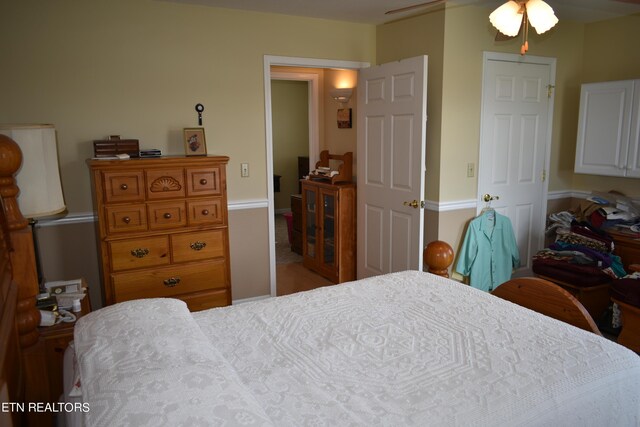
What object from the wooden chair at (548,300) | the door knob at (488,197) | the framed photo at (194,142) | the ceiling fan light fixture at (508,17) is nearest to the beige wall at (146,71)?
the framed photo at (194,142)

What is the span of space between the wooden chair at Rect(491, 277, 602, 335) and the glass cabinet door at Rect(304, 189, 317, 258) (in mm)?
2915

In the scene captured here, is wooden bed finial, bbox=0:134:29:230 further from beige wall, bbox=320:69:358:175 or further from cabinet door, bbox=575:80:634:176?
cabinet door, bbox=575:80:634:176

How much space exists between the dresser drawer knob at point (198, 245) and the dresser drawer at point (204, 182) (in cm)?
33

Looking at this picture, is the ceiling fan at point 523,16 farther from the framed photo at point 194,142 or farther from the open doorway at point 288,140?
A: the open doorway at point 288,140

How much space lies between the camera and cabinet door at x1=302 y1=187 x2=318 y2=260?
16.2ft

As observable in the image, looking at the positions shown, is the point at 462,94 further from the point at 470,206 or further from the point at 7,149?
the point at 7,149

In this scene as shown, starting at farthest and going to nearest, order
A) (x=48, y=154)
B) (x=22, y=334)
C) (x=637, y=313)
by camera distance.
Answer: (x=637, y=313)
(x=48, y=154)
(x=22, y=334)

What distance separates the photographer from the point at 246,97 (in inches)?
148

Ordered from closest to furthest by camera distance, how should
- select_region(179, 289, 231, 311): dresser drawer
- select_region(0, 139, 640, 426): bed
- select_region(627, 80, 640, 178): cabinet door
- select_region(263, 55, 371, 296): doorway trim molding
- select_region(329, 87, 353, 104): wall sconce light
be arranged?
select_region(0, 139, 640, 426): bed < select_region(179, 289, 231, 311): dresser drawer < select_region(627, 80, 640, 178): cabinet door < select_region(263, 55, 371, 296): doorway trim molding < select_region(329, 87, 353, 104): wall sconce light

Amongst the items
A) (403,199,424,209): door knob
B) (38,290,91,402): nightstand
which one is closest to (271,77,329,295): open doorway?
(403,199,424,209): door knob

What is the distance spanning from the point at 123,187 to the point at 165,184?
0.83 ft

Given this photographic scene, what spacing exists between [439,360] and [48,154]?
1793mm

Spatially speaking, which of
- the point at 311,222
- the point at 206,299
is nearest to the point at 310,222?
the point at 311,222

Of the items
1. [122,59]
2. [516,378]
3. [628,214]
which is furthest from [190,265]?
[628,214]
